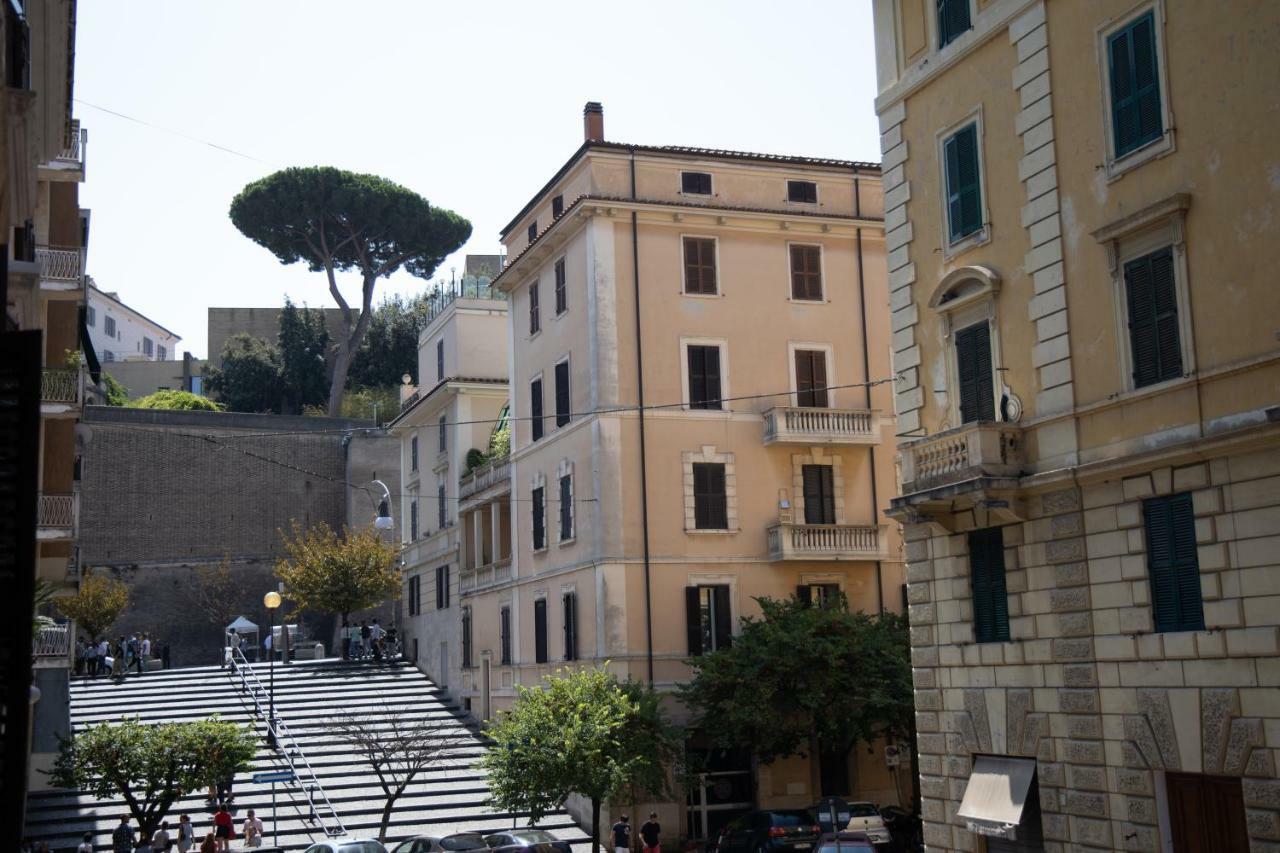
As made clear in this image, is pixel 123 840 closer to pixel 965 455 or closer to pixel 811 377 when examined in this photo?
Result: pixel 811 377

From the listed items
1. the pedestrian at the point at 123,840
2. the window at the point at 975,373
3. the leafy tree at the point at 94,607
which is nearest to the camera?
the window at the point at 975,373

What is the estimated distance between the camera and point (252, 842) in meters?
34.6

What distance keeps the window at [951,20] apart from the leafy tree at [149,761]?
21.9 m

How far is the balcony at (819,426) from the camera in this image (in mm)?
38250

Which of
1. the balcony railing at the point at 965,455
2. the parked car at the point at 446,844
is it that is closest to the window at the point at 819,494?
the parked car at the point at 446,844

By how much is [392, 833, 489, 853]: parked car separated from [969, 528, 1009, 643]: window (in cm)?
1344

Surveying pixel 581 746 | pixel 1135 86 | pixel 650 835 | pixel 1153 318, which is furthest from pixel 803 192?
pixel 1153 318

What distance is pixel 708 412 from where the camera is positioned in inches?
1521

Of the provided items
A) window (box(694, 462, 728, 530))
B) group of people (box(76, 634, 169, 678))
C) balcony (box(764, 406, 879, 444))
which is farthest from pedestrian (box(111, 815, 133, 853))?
group of people (box(76, 634, 169, 678))

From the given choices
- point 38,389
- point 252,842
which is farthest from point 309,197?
point 38,389

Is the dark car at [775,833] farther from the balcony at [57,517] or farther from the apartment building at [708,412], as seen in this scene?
the balcony at [57,517]

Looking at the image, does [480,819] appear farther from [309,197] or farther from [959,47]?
[309,197]

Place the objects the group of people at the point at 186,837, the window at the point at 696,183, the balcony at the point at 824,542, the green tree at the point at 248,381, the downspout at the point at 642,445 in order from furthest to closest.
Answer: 1. the green tree at the point at 248,381
2. the window at the point at 696,183
3. the balcony at the point at 824,542
4. the downspout at the point at 642,445
5. the group of people at the point at 186,837

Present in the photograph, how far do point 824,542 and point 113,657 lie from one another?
3169 centimetres
